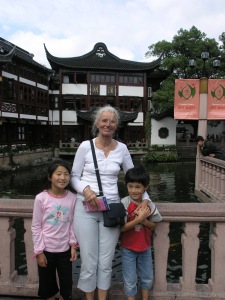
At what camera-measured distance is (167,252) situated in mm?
2566

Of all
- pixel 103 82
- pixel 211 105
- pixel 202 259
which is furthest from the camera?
pixel 103 82

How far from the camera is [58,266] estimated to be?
95.2 inches

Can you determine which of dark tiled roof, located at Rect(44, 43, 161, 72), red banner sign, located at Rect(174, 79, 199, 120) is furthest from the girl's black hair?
dark tiled roof, located at Rect(44, 43, 161, 72)

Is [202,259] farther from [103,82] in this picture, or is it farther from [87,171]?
[103,82]

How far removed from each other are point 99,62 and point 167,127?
392 inches

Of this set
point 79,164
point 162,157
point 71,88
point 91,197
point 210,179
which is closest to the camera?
point 91,197

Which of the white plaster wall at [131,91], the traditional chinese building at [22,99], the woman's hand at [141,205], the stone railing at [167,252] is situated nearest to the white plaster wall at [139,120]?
the white plaster wall at [131,91]

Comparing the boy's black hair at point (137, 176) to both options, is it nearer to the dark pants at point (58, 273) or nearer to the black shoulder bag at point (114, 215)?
the black shoulder bag at point (114, 215)

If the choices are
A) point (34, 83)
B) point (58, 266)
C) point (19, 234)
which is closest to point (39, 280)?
point (58, 266)

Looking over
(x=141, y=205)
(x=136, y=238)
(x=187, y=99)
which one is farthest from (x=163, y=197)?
(x=141, y=205)

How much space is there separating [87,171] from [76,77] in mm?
29777

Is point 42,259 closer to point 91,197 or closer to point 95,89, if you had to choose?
point 91,197

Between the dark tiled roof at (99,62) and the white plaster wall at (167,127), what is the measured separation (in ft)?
18.5

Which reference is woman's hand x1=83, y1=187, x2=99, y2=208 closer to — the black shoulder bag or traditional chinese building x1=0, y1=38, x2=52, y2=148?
the black shoulder bag
